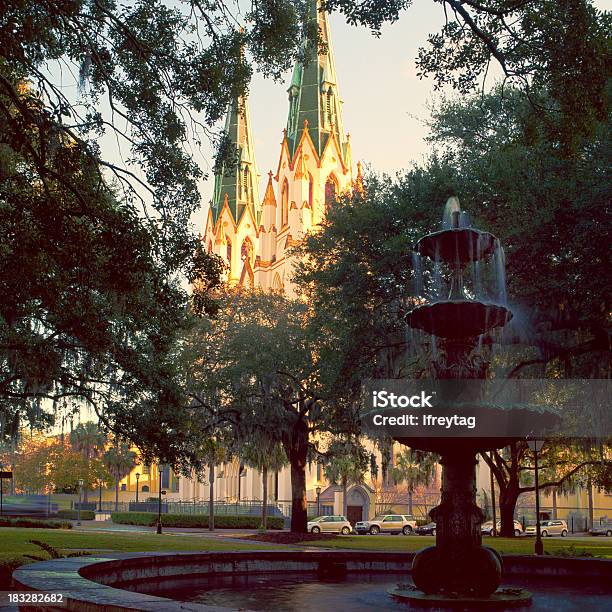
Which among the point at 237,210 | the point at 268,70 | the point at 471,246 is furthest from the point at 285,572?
the point at 237,210

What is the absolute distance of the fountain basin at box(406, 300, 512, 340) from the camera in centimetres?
1241

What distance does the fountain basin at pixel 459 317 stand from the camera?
40.7 ft

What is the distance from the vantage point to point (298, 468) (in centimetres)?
3800

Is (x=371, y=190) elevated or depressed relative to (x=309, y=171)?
depressed

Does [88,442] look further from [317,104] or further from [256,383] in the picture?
[317,104]

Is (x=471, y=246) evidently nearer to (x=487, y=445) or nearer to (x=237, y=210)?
(x=487, y=445)

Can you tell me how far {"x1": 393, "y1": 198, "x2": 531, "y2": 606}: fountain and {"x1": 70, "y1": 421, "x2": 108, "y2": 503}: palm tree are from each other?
30.2m

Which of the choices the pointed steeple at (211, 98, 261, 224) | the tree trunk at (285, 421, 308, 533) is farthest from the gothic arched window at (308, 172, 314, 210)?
the tree trunk at (285, 421, 308, 533)

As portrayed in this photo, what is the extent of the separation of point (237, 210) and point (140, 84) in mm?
96029

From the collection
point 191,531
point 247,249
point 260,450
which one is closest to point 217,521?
point 191,531

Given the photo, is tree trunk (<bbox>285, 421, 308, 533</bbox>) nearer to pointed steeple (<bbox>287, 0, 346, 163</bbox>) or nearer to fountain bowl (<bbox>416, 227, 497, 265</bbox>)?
fountain bowl (<bbox>416, 227, 497, 265</bbox>)

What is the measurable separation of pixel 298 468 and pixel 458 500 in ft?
85.7

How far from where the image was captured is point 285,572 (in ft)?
53.0

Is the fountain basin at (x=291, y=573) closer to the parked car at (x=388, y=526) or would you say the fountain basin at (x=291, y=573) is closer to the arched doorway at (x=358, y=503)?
the parked car at (x=388, y=526)
